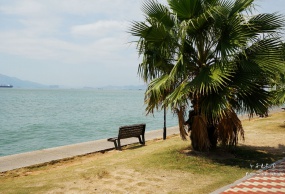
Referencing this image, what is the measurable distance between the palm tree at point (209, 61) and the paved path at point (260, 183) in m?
1.66

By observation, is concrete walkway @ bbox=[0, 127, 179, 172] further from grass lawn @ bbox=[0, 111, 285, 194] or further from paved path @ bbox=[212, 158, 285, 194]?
paved path @ bbox=[212, 158, 285, 194]

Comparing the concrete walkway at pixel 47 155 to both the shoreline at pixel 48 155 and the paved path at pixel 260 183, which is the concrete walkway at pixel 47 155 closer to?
the shoreline at pixel 48 155

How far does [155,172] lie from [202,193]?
5.51 ft

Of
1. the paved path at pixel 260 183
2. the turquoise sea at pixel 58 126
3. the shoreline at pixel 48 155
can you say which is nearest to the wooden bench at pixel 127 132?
the shoreline at pixel 48 155

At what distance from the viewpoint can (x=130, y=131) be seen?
1189 centimetres

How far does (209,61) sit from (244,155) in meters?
3.05

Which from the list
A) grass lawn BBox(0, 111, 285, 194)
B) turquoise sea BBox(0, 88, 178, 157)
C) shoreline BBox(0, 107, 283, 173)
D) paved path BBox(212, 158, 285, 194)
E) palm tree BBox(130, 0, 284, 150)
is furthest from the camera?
turquoise sea BBox(0, 88, 178, 157)

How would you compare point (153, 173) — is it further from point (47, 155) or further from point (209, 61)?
point (47, 155)

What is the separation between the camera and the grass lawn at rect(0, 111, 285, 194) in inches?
233

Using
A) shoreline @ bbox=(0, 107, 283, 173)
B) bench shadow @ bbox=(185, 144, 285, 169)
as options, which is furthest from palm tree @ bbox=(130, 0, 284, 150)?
shoreline @ bbox=(0, 107, 283, 173)

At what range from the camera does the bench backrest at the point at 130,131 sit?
11438 millimetres

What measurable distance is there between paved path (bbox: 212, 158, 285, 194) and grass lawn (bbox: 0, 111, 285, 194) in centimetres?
32

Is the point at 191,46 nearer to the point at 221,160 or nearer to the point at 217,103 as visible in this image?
the point at 217,103

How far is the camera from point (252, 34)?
7699 millimetres
